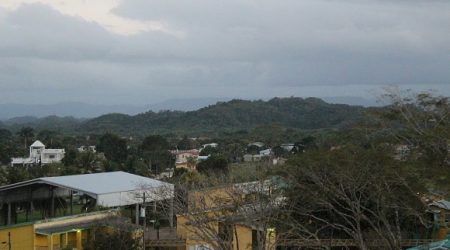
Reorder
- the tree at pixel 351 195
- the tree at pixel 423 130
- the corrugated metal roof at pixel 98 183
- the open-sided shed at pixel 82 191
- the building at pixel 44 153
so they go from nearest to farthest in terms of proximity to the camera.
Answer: the tree at pixel 423 130 → the tree at pixel 351 195 → the open-sided shed at pixel 82 191 → the corrugated metal roof at pixel 98 183 → the building at pixel 44 153

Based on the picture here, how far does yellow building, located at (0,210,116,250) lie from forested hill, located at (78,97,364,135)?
86.8m

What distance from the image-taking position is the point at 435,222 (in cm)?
2255

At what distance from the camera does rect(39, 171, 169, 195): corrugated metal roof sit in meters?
28.9

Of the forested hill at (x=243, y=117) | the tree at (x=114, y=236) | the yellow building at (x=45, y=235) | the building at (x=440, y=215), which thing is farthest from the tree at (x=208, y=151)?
A: the building at (x=440, y=215)

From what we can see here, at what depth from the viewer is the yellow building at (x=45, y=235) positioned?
24.4m

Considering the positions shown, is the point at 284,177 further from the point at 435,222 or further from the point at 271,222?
the point at 435,222

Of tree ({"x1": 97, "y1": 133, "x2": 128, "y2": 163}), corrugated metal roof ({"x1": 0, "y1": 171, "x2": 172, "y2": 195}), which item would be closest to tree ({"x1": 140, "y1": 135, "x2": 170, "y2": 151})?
tree ({"x1": 97, "y1": 133, "x2": 128, "y2": 163})

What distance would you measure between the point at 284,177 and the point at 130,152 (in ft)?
141

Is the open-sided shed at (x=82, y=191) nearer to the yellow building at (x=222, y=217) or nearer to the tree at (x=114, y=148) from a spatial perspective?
the yellow building at (x=222, y=217)

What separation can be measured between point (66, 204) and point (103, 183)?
704 cm

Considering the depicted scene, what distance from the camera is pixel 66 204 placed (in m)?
36.7

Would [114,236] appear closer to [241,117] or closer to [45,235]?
[45,235]

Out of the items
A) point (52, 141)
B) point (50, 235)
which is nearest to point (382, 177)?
A: point (50, 235)

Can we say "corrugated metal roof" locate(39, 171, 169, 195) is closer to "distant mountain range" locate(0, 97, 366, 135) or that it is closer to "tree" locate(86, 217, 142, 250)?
"tree" locate(86, 217, 142, 250)
